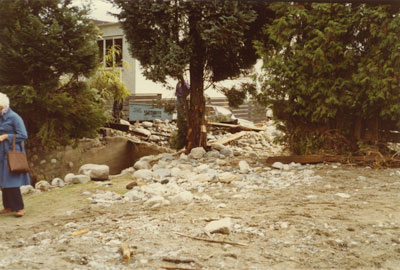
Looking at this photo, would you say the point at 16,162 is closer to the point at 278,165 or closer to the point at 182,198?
the point at 182,198

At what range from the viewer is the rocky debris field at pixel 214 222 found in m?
3.61

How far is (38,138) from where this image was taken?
30.7 feet

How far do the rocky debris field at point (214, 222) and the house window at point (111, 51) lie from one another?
7.17 meters

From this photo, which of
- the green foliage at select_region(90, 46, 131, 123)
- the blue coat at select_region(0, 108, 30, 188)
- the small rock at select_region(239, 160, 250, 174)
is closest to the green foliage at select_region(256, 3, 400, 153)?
the small rock at select_region(239, 160, 250, 174)

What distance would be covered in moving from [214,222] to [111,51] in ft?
36.1

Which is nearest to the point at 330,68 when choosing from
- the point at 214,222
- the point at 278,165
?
the point at 278,165

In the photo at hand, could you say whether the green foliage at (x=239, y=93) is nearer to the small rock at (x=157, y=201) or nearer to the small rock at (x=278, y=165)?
the small rock at (x=278, y=165)

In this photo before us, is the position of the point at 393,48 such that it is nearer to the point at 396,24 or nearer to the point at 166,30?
the point at 396,24

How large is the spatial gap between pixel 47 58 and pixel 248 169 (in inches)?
188

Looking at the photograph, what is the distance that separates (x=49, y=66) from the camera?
9.05 meters

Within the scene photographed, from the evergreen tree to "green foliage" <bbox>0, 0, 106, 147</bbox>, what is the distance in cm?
134

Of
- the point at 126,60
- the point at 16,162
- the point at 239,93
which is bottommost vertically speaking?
the point at 16,162

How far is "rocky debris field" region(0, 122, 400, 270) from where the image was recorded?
3.61m

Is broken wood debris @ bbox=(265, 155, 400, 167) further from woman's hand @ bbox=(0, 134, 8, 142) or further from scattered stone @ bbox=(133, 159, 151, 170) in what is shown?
woman's hand @ bbox=(0, 134, 8, 142)
